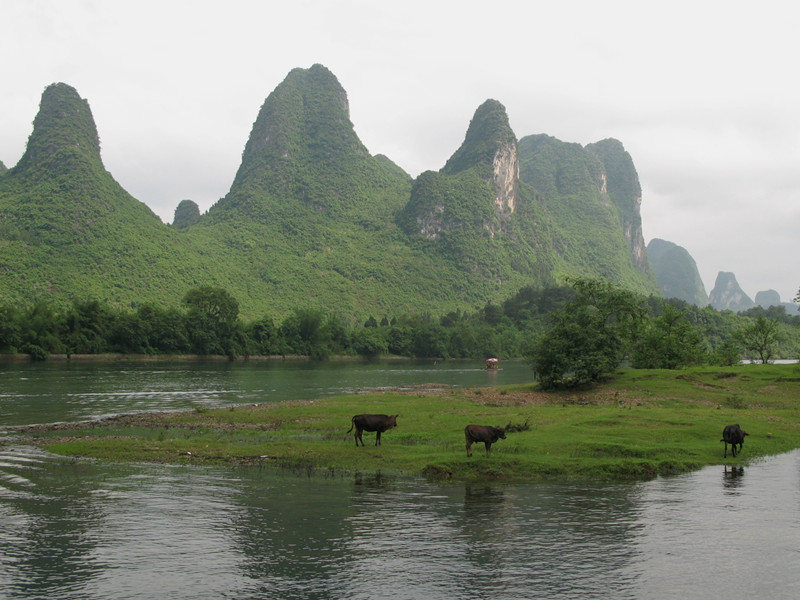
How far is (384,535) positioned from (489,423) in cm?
1914

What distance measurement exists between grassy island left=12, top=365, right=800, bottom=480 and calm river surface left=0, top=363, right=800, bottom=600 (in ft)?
5.74

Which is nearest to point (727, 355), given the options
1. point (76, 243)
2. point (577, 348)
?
point (577, 348)

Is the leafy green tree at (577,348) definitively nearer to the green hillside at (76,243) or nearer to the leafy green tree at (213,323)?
the leafy green tree at (213,323)

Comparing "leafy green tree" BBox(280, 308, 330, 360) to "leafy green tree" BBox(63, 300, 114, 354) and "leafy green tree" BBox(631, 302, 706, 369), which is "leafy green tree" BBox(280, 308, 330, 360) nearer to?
"leafy green tree" BBox(63, 300, 114, 354)

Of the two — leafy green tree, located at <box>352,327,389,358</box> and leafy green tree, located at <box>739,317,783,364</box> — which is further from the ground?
leafy green tree, located at <box>739,317,783,364</box>

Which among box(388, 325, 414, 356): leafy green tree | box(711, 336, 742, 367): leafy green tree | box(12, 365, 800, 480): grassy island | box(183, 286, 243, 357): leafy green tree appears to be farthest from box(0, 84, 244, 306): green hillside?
box(711, 336, 742, 367): leafy green tree

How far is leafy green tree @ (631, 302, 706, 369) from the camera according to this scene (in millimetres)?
64000

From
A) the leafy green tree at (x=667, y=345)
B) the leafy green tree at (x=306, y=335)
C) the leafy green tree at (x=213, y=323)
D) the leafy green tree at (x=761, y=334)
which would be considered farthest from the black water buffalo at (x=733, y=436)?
the leafy green tree at (x=306, y=335)

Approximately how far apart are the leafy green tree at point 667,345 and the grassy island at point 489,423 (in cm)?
1356

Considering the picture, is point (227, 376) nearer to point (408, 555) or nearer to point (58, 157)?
point (408, 555)

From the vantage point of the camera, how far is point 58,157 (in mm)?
194625

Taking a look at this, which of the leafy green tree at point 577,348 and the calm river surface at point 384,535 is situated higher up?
the leafy green tree at point 577,348

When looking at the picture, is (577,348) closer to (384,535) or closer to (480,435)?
(480,435)

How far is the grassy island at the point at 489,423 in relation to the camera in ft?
78.2
